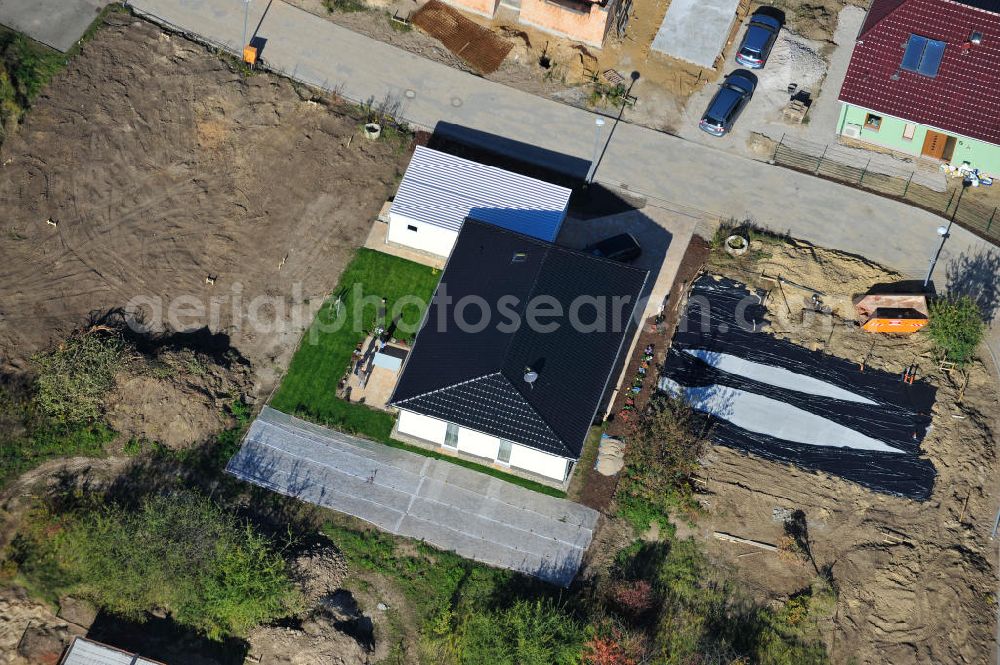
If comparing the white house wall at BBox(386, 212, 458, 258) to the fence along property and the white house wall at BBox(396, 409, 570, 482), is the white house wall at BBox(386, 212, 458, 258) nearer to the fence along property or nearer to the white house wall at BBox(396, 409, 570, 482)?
the white house wall at BBox(396, 409, 570, 482)

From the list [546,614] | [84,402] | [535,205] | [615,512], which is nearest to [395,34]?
[535,205]

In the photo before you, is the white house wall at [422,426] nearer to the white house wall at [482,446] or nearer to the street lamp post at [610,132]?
the white house wall at [482,446]

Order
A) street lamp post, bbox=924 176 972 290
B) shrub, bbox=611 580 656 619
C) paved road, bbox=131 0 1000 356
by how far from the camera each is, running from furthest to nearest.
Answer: paved road, bbox=131 0 1000 356 < street lamp post, bbox=924 176 972 290 < shrub, bbox=611 580 656 619

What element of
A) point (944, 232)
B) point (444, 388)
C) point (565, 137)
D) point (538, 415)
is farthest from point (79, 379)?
point (944, 232)

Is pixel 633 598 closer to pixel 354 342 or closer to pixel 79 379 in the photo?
pixel 354 342

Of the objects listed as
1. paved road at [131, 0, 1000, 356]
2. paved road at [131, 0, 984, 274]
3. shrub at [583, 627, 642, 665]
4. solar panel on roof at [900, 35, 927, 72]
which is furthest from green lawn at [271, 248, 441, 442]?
solar panel on roof at [900, 35, 927, 72]

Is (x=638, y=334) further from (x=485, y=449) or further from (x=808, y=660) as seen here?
(x=808, y=660)
